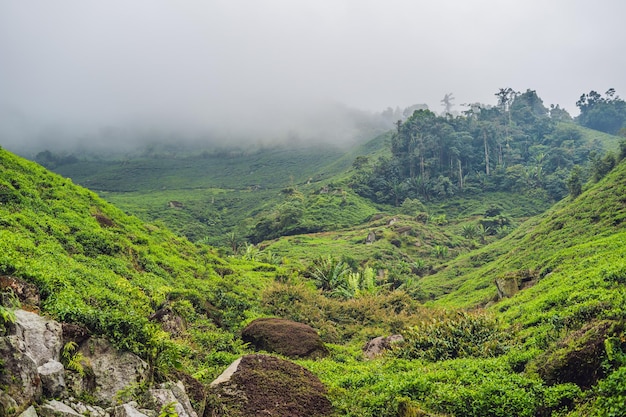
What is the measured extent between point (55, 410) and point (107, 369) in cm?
141

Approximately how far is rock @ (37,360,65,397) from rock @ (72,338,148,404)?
1.53 feet

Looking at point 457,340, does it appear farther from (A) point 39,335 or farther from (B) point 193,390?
(A) point 39,335

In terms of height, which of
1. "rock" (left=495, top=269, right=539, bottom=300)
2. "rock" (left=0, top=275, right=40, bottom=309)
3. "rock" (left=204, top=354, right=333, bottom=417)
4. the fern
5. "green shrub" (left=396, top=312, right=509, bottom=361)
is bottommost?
"rock" (left=495, top=269, right=539, bottom=300)

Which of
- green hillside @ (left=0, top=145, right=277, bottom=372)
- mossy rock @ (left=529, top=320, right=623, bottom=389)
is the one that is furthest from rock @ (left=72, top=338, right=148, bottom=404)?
mossy rock @ (left=529, top=320, right=623, bottom=389)

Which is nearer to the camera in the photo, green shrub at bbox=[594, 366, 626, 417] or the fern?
green shrub at bbox=[594, 366, 626, 417]

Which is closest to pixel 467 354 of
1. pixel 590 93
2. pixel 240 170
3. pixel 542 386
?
pixel 542 386

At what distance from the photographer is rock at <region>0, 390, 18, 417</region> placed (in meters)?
4.92

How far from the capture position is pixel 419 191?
94.7 metres

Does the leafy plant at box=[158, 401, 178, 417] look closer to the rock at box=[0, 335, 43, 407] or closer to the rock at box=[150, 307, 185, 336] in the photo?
the rock at box=[0, 335, 43, 407]

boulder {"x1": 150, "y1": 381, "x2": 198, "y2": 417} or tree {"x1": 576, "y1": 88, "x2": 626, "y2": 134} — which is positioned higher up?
tree {"x1": 576, "y1": 88, "x2": 626, "y2": 134}

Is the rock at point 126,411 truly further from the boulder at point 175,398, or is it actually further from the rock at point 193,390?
the rock at point 193,390

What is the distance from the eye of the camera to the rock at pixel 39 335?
607cm

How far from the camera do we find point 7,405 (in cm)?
498

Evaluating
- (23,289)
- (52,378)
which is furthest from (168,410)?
(23,289)
